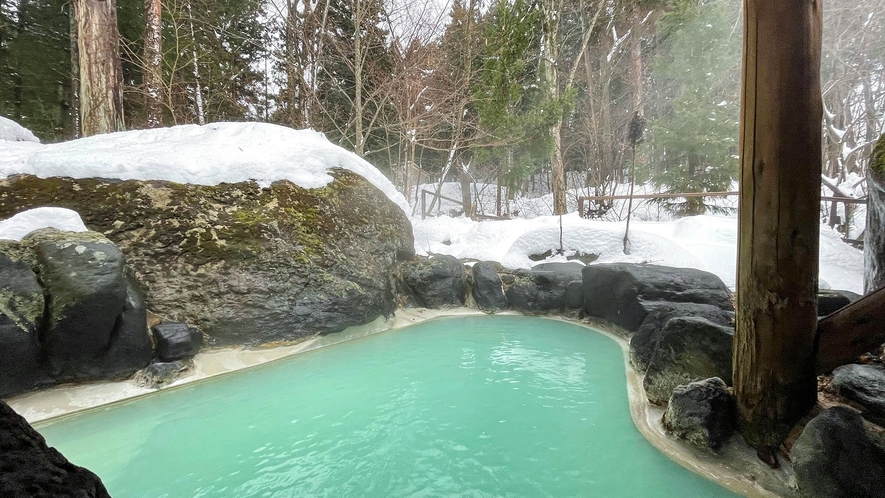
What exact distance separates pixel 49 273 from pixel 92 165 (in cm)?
151

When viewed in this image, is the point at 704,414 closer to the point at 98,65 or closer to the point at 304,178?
the point at 304,178

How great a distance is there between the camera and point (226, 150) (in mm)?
4734

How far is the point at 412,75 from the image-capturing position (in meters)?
8.63

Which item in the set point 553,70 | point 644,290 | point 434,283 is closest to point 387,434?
point 644,290

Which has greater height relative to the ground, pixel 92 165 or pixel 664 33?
pixel 664 33

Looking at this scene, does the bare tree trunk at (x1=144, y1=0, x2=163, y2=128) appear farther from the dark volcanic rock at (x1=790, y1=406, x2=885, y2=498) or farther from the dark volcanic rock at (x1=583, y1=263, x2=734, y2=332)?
the dark volcanic rock at (x1=790, y1=406, x2=885, y2=498)

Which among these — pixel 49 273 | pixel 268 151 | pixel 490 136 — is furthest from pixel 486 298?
pixel 490 136

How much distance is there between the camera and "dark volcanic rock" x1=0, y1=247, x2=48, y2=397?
256 cm

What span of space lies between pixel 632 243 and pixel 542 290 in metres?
2.44

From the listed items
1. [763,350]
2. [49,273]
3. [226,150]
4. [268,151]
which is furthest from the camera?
[268,151]

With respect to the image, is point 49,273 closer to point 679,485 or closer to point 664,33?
point 679,485

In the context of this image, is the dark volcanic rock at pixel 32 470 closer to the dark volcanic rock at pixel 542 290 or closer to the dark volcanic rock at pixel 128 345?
the dark volcanic rock at pixel 128 345

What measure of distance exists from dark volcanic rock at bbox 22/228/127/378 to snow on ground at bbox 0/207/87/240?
0.35 ft

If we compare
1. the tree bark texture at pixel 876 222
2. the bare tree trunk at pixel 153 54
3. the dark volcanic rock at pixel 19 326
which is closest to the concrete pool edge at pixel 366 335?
the dark volcanic rock at pixel 19 326
